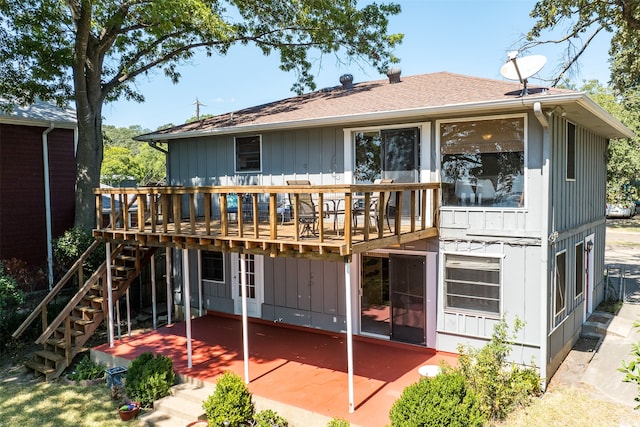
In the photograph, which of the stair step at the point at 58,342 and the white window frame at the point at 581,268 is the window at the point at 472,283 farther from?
the stair step at the point at 58,342

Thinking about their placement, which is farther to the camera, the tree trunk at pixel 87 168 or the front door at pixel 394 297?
the tree trunk at pixel 87 168

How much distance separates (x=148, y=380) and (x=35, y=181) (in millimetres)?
9105

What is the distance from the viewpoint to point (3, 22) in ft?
39.4

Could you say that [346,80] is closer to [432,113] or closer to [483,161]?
[432,113]

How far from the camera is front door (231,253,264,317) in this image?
11.1 metres

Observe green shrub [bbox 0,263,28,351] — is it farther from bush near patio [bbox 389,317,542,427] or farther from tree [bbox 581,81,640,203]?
tree [bbox 581,81,640,203]

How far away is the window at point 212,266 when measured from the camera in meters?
11.9

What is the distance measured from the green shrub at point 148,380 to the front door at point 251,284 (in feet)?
11.8

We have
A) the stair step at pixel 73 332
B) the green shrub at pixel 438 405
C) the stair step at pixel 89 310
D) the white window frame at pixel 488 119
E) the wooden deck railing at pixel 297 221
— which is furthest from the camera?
the stair step at pixel 89 310

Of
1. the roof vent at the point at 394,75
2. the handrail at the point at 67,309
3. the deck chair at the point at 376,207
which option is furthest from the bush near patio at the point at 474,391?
the handrail at the point at 67,309

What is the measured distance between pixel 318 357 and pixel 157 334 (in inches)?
167

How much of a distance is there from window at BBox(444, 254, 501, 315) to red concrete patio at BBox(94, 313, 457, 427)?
113 centimetres

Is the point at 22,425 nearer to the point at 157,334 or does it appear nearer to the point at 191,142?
the point at 157,334

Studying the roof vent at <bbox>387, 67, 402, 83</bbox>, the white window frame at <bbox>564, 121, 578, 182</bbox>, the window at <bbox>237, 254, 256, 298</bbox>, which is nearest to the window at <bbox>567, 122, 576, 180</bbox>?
the white window frame at <bbox>564, 121, 578, 182</bbox>
